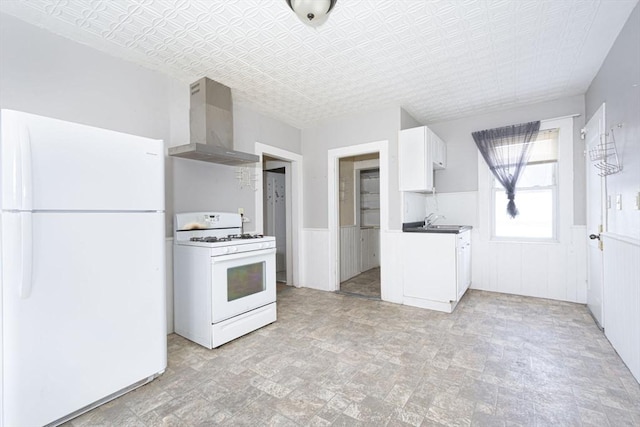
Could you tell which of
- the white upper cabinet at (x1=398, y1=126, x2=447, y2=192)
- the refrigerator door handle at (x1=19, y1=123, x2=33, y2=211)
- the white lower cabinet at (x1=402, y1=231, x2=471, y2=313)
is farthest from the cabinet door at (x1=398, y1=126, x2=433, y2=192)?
the refrigerator door handle at (x1=19, y1=123, x2=33, y2=211)

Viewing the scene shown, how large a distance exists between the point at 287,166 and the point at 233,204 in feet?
4.87

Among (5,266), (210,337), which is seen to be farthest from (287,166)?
(5,266)

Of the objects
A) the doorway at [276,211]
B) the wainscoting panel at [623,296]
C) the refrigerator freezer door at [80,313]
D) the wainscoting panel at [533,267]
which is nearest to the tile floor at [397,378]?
the wainscoting panel at [623,296]

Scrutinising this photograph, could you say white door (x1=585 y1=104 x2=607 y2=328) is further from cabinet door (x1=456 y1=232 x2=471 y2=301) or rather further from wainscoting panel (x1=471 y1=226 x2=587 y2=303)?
cabinet door (x1=456 y1=232 x2=471 y2=301)

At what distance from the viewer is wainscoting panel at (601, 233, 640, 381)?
6.11 feet

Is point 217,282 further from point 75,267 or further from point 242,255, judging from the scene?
point 75,267

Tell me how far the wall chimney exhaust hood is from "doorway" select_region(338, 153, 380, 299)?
2.25 metres

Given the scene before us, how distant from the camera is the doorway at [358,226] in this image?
15.7 feet

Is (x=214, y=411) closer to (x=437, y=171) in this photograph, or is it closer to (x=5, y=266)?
A: (x=5, y=266)

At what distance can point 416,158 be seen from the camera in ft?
11.4

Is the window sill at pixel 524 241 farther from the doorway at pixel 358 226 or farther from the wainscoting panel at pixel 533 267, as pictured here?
the doorway at pixel 358 226

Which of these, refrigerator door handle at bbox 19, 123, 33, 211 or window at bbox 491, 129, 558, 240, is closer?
refrigerator door handle at bbox 19, 123, 33, 211

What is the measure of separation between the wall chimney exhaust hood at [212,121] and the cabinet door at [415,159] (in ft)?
6.22

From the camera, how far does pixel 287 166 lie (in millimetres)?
4586
